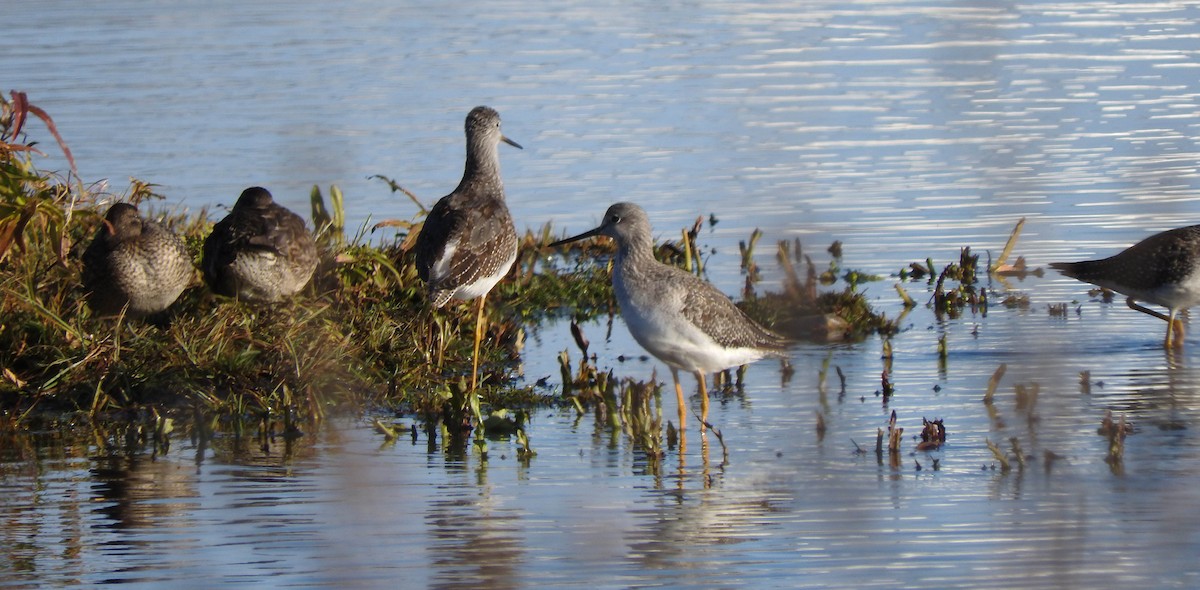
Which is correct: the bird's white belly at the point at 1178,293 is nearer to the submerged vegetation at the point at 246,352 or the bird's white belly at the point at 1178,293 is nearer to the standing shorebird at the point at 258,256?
the submerged vegetation at the point at 246,352

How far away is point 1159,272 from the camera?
385 inches

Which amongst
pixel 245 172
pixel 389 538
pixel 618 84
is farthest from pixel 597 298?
pixel 618 84

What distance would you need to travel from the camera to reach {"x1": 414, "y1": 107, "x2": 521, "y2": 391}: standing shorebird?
8.91 m

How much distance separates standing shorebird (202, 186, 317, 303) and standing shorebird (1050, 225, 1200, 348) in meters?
4.59

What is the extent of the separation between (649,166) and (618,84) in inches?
167

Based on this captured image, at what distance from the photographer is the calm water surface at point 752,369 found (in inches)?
143

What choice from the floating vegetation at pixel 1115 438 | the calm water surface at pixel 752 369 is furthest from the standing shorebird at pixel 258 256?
the floating vegetation at pixel 1115 438

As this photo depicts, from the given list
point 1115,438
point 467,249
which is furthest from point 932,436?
point 467,249

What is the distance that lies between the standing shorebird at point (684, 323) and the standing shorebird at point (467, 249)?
3.10 feet

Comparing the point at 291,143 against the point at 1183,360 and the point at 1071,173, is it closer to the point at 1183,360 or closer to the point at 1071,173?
the point at 1183,360

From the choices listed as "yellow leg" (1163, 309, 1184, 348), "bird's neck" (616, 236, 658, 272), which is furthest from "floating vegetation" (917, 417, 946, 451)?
"yellow leg" (1163, 309, 1184, 348)

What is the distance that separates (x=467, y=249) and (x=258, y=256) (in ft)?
3.82

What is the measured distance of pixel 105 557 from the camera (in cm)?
580

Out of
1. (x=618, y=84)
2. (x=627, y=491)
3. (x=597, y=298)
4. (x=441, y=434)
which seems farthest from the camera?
(x=618, y=84)
